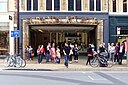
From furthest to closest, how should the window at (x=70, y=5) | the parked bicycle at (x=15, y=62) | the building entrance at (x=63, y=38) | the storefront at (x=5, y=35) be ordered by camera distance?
the building entrance at (x=63, y=38) → the window at (x=70, y=5) → the storefront at (x=5, y=35) → the parked bicycle at (x=15, y=62)

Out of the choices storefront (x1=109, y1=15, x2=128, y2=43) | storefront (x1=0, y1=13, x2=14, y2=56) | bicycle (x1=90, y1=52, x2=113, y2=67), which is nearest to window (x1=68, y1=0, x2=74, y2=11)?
storefront (x1=109, y1=15, x2=128, y2=43)

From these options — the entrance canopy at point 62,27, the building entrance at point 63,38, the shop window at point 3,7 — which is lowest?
the building entrance at point 63,38

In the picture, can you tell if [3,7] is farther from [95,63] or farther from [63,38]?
[95,63]

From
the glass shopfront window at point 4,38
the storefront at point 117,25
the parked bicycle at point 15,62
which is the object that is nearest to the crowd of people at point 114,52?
the parked bicycle at point 15,62

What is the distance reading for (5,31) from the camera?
34.9m

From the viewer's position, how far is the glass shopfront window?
34716 millimetres

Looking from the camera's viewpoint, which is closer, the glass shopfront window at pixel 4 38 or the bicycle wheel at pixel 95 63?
the bicycle wheel at pixel 95 63

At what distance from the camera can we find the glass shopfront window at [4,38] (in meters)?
34.7

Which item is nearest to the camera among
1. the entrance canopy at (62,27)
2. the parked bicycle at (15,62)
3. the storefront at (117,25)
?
the parked bicycle at (15,62)

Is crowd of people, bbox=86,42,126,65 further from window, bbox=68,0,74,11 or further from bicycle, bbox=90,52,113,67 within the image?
window, bbox=68,0,74,11

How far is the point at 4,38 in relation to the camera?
35.1 meters

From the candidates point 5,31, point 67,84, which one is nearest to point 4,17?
point 5,31

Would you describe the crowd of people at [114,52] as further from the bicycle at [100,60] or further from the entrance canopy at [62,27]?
the entrance canopy at [62,27]

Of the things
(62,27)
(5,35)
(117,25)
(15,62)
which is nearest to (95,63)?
(15,62)
